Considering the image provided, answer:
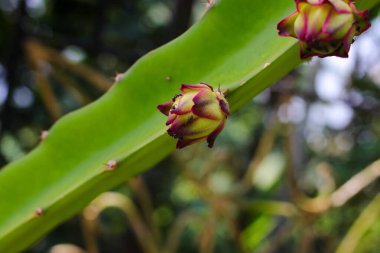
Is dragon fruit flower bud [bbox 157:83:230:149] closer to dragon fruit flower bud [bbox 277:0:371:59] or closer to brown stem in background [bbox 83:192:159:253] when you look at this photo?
dragon fruit flower bud [bbox 277:0:371:59]

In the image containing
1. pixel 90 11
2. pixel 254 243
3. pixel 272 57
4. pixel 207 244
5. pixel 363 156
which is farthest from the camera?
pixel 363 156

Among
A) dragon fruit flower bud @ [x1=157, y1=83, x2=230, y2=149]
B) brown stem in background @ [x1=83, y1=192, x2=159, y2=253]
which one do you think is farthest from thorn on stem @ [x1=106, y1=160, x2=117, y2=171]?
brown stem in background @ [x1=83, y1=192, x2=159, y2=253]

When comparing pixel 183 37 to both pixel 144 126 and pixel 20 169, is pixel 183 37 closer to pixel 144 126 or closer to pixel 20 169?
pixel 144 126

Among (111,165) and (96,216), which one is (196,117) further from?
(96,216)

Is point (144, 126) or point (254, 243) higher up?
point (144, 126)

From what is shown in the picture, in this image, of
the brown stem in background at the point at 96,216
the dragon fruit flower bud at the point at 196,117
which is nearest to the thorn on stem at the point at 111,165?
the dragon fruit flower bud at the point at 196,117

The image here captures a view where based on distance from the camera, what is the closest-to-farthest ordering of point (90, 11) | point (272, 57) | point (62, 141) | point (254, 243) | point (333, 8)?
point (333, 8) < point (272, 57) < point (62, 141) < point (254, 243) < point (90, 11)

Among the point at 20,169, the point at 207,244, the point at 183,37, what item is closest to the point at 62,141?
the point at 20,169
